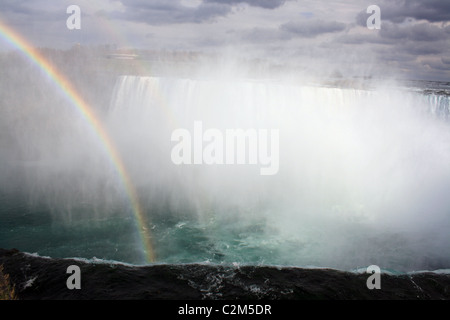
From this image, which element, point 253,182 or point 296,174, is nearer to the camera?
point 253,182

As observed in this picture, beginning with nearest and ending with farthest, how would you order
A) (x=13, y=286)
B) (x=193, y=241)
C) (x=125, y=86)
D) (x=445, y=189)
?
(x=13, y=286) < (x=193, y=241) < (x=445, y=189) < (x=125, y=86)

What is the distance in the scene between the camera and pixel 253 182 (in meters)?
18.3

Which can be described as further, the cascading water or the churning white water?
the churning white water

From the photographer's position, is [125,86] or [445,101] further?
[125,86]

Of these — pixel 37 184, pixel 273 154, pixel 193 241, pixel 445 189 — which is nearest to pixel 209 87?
pixel 273 154

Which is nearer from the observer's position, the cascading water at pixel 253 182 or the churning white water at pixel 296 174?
the cascading water at pixel 253 182

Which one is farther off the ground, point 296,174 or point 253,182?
point 296,174

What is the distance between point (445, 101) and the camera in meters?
18.7

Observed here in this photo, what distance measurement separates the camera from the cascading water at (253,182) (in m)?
10.7

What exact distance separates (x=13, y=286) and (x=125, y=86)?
63.5 feet

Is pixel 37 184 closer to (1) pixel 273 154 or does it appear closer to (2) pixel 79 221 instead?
(2) pixel 79 221

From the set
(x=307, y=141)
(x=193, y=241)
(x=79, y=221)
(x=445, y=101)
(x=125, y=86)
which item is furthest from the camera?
(x=125, y=86)

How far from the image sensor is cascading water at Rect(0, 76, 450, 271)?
10711mm

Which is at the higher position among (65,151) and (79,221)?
(65,151)
